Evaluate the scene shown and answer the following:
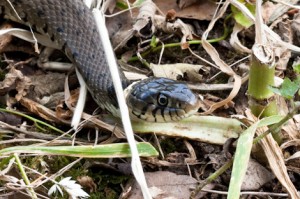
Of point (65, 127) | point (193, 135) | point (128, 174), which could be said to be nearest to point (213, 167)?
point (193, 135)

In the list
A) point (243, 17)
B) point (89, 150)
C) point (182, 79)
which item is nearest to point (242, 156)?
point (89, 150)

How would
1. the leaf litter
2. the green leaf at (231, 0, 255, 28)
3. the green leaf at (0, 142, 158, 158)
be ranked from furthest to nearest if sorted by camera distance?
the green leaf at (231, 0, 255, 28)
the leaf litter
the green leaf at (0, 142, 158, 158)

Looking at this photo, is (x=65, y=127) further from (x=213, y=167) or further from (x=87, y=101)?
(x=213, y=167)

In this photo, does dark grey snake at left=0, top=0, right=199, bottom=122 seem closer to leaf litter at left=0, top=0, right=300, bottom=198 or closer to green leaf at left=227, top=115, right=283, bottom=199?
leaf litter at left=0, top=0, right=300, bottom=198

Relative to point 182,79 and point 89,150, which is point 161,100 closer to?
point 182,79


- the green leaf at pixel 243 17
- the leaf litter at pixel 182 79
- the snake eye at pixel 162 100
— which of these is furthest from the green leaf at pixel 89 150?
the green leaf at pixel 243 17

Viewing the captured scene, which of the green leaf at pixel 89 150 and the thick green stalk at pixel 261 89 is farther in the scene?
the thick green stalk at pixel 261 89

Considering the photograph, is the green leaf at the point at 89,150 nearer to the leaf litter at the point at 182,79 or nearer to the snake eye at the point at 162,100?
the leaf litter at the point at 182,79

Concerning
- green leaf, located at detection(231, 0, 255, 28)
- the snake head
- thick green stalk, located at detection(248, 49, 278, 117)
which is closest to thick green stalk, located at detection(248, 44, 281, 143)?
thick green stalk, located at detection(248, 49, 278, 117)
